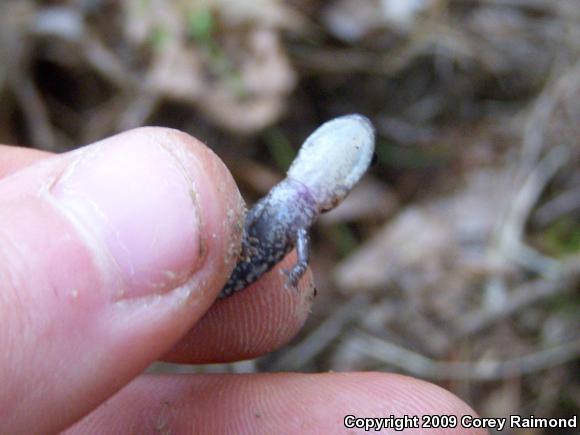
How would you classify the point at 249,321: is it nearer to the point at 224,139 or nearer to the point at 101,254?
the point at 101,254

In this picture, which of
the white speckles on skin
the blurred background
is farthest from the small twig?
the white speckles on skin

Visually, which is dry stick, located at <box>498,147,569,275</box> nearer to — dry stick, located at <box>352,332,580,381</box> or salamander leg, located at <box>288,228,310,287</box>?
dry stick, located at <box>352,332,580,381</box>

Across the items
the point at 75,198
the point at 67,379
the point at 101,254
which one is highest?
the point at 75,198

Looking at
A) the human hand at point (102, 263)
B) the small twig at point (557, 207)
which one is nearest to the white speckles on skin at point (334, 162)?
the human hand at point (102, 263)

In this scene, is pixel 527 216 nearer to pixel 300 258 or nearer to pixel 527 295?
pixel 527 295

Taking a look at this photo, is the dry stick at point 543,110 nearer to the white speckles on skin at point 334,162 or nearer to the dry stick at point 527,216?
the dry stick at point 527,216

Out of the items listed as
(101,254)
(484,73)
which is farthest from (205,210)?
(484,73)

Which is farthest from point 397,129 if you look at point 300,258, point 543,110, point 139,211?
point 139,211
